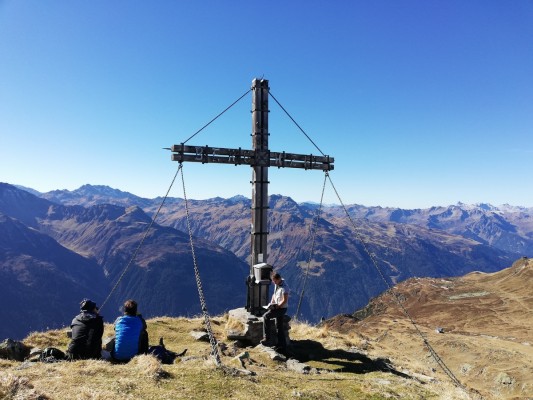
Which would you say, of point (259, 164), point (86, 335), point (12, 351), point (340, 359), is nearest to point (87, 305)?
point (86, 335)

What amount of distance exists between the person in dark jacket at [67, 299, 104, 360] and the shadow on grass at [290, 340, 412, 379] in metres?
7.82

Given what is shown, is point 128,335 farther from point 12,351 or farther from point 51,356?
point 12,351

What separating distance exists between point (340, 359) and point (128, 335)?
360 inches

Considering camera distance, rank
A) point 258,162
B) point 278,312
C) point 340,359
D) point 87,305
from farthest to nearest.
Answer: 1. point 258,162
2. point 340,359
3. point 278,312
4. point 87,305

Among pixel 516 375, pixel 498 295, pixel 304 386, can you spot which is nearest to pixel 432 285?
pixel 498 295

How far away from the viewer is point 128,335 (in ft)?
32.7

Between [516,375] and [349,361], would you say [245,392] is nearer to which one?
[349,361]

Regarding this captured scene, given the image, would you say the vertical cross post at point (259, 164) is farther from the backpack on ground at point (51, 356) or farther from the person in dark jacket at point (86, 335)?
the backpack on ground at point (51, 356)

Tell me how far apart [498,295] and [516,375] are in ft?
172

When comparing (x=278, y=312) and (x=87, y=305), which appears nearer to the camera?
(x=87, y=305)

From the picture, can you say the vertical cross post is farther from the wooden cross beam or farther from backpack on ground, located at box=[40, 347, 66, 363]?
backpack on ground, located at box=[40, 347, 66, 363]

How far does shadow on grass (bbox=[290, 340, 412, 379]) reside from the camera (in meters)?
13.9

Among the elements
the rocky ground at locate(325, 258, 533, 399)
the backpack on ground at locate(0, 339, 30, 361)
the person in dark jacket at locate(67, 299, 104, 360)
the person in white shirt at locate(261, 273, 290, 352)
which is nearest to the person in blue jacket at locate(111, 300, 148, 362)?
the person in dark jacket at locate(67, 299, 104, 360)

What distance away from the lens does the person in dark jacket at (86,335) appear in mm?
9789
